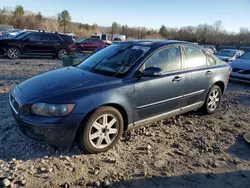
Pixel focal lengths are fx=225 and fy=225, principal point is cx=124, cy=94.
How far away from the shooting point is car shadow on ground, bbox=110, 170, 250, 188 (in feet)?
9.00

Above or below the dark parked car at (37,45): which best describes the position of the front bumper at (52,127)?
below

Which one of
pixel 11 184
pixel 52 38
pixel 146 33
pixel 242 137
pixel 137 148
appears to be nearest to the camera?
pixel 11 184

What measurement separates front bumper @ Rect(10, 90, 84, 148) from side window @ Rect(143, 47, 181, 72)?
4.74ft

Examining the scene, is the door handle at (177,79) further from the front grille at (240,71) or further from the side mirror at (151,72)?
the front grille at (240,71)

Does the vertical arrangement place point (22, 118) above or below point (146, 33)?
below

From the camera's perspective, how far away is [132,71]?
3.55m

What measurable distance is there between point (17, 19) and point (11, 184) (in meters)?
53.2

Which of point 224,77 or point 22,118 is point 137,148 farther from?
point 224,77

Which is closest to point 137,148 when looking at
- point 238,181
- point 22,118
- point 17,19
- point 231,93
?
point 238,181

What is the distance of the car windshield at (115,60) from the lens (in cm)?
369

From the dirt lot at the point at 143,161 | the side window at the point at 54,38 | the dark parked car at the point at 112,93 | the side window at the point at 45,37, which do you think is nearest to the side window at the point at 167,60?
the dark parked car at the point at 112,93

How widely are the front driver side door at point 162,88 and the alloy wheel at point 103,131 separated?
0.42 metres

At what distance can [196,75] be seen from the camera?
4.41m

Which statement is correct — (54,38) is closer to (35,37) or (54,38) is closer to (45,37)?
(45,37)
